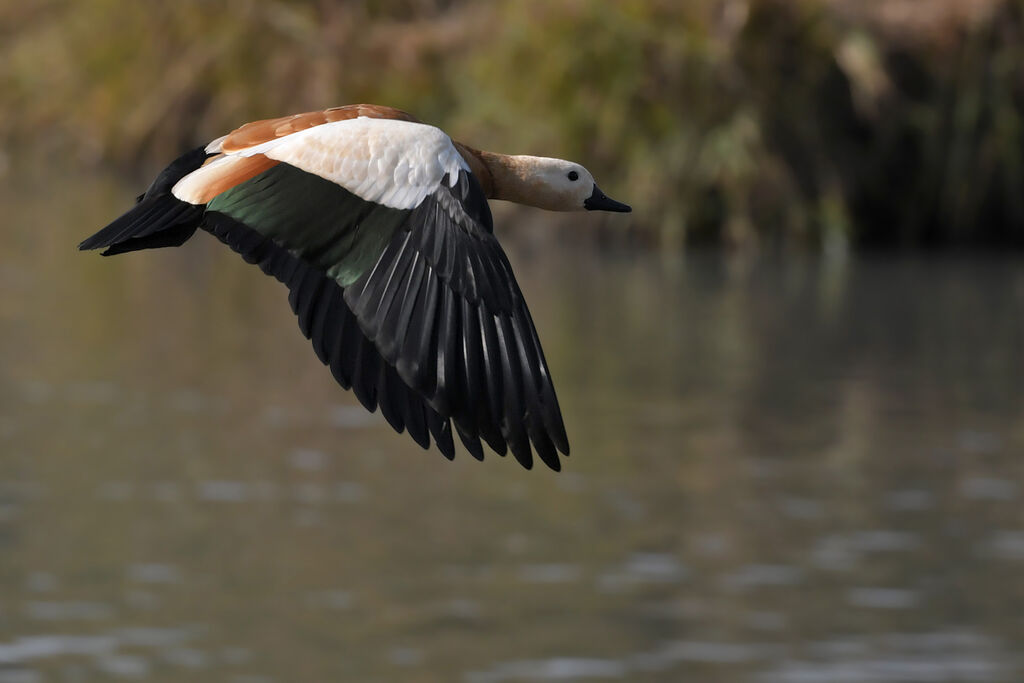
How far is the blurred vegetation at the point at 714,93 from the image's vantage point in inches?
1099

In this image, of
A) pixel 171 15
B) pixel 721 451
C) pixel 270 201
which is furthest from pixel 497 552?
pixel 171 15

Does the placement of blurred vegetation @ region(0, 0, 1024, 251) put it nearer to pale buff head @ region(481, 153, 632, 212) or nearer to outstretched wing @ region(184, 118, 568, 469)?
pale buff head @ region(481, 153, 632, 212)

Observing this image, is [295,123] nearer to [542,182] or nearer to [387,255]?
[387,255]

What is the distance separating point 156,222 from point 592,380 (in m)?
19.0

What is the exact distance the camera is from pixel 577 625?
17188 mm

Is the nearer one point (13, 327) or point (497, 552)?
point (497, 552)

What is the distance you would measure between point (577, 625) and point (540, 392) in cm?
1264

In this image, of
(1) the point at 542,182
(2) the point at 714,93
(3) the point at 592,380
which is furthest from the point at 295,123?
(2) the point at 714,93

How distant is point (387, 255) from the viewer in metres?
5.10

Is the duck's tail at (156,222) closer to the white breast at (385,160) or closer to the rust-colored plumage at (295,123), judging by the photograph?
the rust-colored plumage at (295,123)

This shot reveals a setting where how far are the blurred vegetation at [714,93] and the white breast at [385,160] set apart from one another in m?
22.3

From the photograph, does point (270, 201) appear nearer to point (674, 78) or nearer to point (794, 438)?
point (794, 438)

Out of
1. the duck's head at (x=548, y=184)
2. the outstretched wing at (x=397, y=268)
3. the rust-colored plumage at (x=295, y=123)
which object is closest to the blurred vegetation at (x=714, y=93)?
the duck's head at (x=548, y=184)

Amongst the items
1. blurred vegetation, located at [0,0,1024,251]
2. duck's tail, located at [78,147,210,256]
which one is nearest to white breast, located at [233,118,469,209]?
duck's tail, located at [78,147,210,256]
